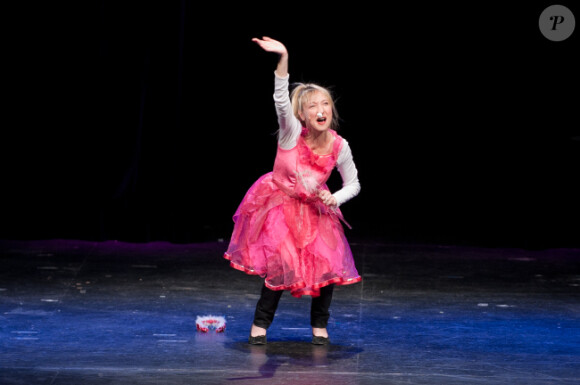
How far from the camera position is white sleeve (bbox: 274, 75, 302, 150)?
3.20 m

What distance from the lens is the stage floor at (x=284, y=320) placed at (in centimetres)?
308

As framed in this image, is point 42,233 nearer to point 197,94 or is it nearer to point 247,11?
point 197,94

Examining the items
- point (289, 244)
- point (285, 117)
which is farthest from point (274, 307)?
point (285, 117)

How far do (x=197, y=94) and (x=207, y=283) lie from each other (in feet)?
6.54

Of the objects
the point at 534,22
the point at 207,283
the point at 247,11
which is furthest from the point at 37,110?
the point at 534,22

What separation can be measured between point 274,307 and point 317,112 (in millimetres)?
700

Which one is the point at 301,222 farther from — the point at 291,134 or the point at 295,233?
the point at 291,134

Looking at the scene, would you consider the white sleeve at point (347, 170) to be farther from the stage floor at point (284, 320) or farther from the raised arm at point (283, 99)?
the stage floor at point (284, 320)

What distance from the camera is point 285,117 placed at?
3.29 meters

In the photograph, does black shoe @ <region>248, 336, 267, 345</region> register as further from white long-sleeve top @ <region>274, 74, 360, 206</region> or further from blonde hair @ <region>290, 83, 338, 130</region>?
blonde hair @ <region>290, 83, 338, 130</region>

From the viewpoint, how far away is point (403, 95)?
22.6ft

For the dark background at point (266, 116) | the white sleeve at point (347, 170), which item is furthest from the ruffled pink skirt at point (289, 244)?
the dark background at point (266, 116)
